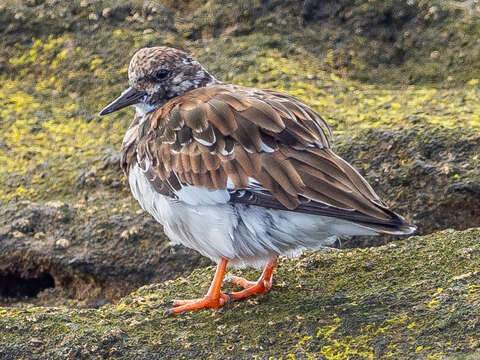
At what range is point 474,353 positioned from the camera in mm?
4738

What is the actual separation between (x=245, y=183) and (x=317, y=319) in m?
0.97

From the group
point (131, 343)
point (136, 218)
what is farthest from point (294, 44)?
point (131, 343)

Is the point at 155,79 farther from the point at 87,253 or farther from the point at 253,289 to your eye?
the point at 253,289

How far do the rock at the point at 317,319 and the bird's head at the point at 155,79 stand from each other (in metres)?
1.52

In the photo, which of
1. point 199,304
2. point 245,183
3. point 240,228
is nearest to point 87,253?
point 199,304

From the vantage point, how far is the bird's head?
6855 mm

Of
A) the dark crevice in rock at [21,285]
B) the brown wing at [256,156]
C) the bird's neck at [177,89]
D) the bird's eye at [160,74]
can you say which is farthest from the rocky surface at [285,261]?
the bird's eye at [160,74]

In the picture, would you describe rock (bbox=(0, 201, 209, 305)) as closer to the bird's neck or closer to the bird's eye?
A: the bird's neck

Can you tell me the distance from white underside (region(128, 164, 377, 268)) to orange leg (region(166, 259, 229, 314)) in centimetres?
16

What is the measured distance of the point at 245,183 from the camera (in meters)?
5.65

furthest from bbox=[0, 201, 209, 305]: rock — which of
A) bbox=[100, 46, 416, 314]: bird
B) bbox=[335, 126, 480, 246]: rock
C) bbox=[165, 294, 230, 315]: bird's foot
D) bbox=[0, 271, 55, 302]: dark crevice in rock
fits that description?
bbox=[335, 126, 480, 246]: rock

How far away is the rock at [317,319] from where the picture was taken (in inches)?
201

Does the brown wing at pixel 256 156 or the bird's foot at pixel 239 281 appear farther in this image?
the bird's foot at pixel 239 281

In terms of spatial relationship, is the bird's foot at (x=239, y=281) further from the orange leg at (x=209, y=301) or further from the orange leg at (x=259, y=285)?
the orange leg at (x=209, y=301)
